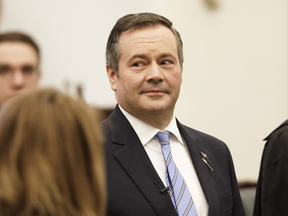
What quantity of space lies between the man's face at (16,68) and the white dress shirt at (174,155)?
0.54 metres

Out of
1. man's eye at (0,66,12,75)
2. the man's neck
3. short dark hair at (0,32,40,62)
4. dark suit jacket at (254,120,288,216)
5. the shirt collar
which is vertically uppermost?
short dark hair at (0,32,40,62)

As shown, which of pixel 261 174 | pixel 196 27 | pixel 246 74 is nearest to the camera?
pixel 261 174

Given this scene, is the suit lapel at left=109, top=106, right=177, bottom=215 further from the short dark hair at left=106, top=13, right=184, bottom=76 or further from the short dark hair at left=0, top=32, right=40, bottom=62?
the short dark hair at left=0, top=32, right=40, bottom=62

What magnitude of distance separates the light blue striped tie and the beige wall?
1.78 metres

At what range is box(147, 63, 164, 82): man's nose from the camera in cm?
239

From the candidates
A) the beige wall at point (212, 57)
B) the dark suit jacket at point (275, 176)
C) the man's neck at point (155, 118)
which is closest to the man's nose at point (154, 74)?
the man's neck at point (155, 118)

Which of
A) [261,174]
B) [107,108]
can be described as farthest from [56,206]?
[107,108]

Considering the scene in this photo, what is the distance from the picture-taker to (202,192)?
2.34 metres

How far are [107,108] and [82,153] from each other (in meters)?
2.81

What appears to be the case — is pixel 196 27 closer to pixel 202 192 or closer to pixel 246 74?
pixel 246 74

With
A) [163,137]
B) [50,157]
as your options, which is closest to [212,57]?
[163,137]

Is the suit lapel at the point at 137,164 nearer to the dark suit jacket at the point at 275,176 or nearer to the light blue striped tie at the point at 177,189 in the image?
the light blue striped tie at the point at 177,189

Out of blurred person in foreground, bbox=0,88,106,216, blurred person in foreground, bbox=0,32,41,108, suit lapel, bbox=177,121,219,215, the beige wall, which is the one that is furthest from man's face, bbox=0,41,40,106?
the beige wall

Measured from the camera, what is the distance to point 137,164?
2223 millimetres
